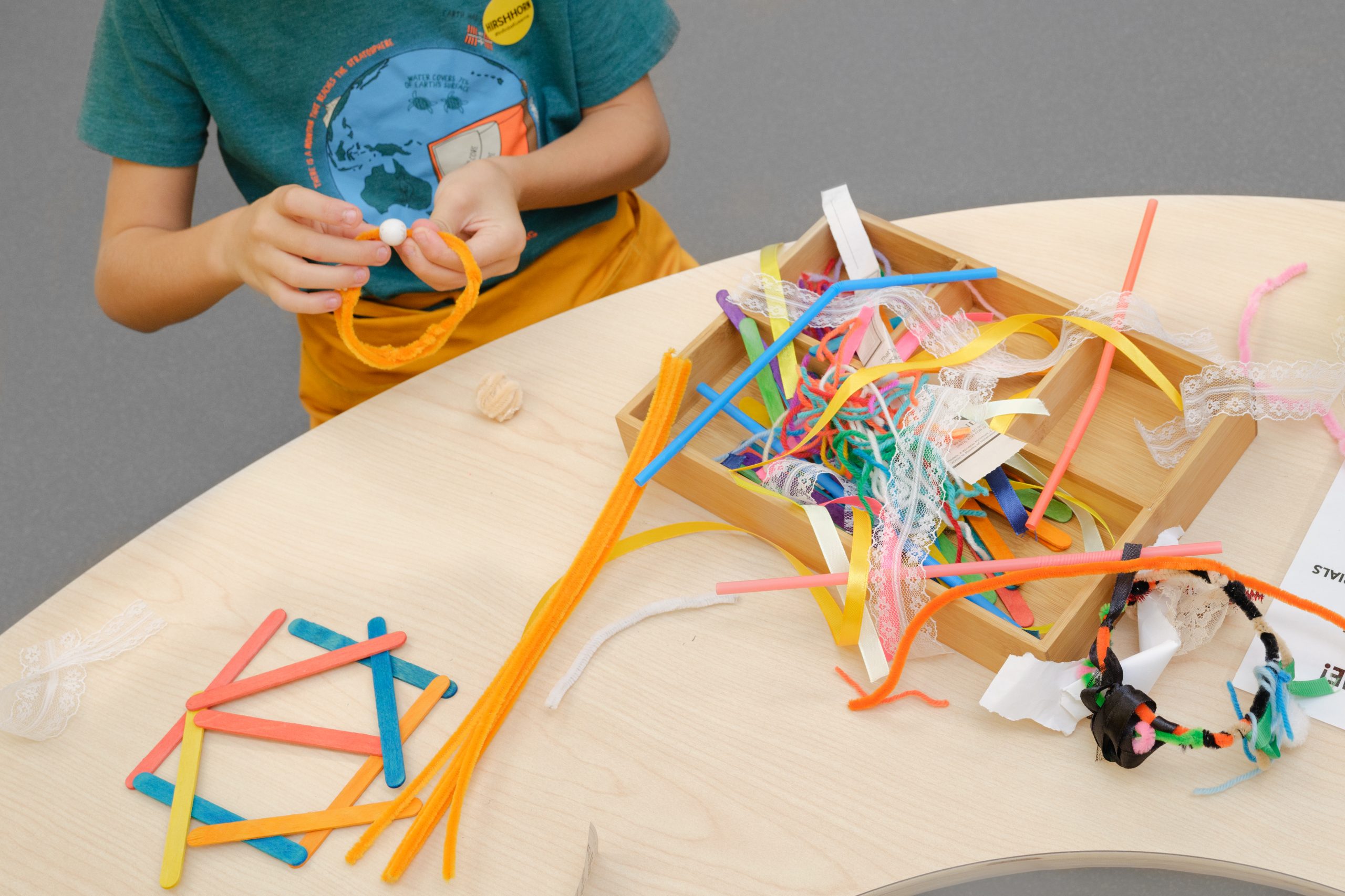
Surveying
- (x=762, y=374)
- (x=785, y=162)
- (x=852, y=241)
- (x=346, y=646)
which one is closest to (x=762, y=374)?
(x=762, y=374)

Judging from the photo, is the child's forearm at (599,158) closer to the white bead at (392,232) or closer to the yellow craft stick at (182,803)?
the white bead at (392,232)

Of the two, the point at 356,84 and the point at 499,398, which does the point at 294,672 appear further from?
the point at 356,84

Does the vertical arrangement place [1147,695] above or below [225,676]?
above

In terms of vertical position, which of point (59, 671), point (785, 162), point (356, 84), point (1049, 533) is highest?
point (356, 84)

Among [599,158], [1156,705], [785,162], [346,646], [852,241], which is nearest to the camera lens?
[1156,705]

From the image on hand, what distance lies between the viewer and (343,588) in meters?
0.67

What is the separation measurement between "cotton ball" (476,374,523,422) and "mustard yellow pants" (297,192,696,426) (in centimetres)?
12

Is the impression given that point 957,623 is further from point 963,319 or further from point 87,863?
point 87,863

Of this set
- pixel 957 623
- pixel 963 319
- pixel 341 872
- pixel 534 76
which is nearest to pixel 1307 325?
pixel 963 319

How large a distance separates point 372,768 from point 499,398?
280mm

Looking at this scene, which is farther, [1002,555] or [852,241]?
[852,241]

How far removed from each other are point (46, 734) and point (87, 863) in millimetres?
97

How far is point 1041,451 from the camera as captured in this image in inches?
24.7

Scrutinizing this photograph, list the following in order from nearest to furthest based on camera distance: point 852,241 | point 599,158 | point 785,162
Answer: point 852,241, point 599,158, point 785,162
